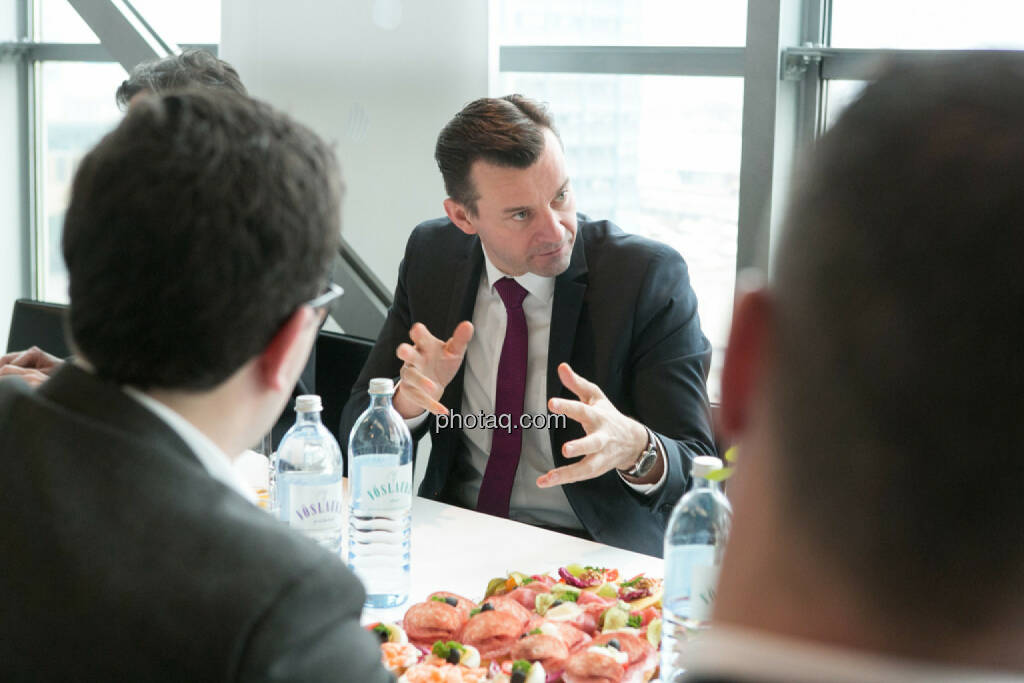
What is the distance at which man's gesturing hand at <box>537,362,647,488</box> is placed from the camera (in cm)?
185

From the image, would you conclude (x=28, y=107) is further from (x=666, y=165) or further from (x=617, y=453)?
(x=617, y=453)

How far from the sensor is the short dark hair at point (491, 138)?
7.77 ft

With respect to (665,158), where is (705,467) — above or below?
below

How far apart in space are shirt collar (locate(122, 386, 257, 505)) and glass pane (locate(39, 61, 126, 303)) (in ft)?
13.0

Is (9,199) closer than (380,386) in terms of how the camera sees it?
No

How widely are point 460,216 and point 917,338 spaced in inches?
82.4

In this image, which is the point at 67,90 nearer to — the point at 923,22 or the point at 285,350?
the point at 923,22

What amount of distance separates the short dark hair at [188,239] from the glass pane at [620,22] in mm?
2355

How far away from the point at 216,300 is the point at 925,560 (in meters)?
0.64

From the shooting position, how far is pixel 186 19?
14.7 ft

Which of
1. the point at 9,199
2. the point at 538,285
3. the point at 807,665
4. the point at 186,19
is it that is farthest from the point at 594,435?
the point at 9,199

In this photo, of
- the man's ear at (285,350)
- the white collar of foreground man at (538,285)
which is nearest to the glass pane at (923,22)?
the white collar of foreground man at (538,285)

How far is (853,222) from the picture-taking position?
50 cm

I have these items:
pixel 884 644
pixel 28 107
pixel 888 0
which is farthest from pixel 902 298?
pixel 28 107
